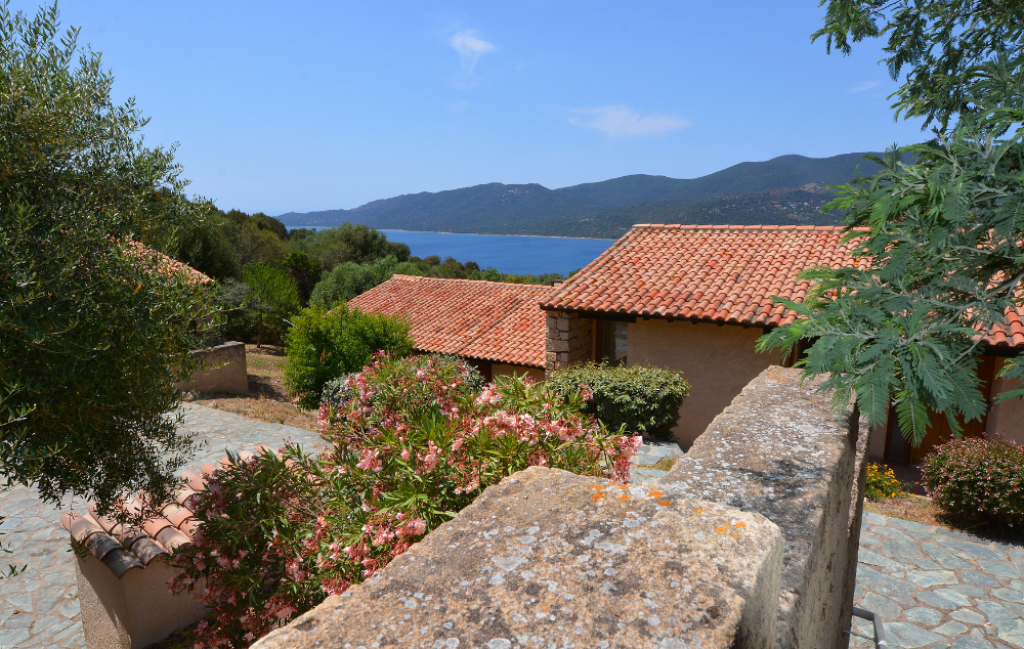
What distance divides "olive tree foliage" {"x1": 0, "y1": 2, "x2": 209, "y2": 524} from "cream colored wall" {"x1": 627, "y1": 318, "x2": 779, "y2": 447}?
9.97m

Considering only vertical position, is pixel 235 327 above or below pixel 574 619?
below

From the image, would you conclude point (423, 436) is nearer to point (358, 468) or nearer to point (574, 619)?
point (358, 468)

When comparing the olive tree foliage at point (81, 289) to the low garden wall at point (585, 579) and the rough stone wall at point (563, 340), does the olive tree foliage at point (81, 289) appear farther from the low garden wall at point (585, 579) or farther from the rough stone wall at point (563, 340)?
the rough stone wall at point (563, 340)

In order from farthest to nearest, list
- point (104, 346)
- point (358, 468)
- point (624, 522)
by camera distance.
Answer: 1. point (104, 346)
2. point (358, 468)
3. point (624, 522)

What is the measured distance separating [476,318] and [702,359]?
9166 mm

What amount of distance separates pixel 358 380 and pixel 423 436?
2.68ft

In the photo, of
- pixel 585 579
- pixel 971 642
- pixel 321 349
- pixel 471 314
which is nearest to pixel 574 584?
pixel 585 579

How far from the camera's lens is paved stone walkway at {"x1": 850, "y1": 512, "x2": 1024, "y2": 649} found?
5.30 metres

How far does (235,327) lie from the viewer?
98.1 ft

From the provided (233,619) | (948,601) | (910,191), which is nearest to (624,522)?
(910,191)

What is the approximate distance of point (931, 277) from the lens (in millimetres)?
2461

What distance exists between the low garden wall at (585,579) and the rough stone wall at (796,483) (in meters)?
0.02

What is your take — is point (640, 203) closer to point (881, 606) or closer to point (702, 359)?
point (702, 359)

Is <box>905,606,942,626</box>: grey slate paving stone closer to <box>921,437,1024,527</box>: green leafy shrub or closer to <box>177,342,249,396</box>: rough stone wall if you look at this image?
<box>921,437,1024,527</box>: green leafy shrub
